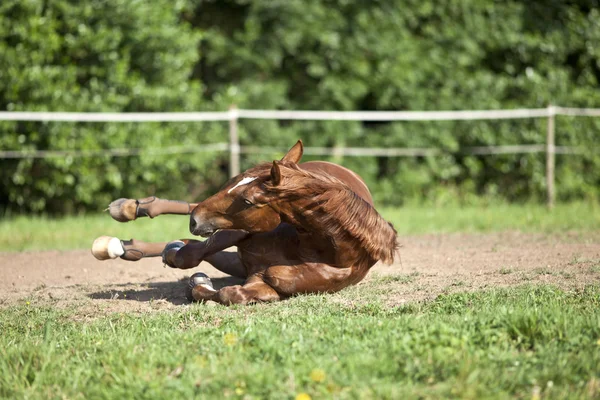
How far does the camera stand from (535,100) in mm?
12844

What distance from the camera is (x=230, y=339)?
388 centimetres

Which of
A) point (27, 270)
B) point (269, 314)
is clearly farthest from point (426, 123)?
point (269, 314)

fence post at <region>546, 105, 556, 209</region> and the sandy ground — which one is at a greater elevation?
fence post at <region>546, 105, 556, 209</region>

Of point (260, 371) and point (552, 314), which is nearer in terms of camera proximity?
point (260, 371)

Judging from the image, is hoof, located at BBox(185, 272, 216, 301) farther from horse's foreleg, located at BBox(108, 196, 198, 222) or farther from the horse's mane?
the horse's mane

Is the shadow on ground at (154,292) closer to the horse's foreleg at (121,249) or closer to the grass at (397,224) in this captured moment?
the horse's foreleg at (121,249)

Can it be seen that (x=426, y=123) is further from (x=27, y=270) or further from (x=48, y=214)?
(x=27, y=270)

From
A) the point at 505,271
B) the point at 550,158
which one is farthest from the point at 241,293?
the point at 550,158

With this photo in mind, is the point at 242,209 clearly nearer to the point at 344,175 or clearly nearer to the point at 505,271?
the point at 344,175

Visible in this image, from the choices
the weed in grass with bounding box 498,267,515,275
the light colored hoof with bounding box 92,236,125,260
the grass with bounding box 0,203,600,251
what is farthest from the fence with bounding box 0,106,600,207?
the weed in grass with bounding box 498,267,515,275

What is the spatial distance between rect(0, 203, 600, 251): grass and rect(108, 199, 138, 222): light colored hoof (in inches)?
130

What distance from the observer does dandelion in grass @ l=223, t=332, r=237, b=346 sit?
385cm

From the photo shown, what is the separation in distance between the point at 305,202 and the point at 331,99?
8668mm

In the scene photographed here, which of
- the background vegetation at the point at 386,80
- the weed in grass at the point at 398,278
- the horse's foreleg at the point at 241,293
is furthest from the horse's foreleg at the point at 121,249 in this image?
the background vegetation at the point at 386,80
